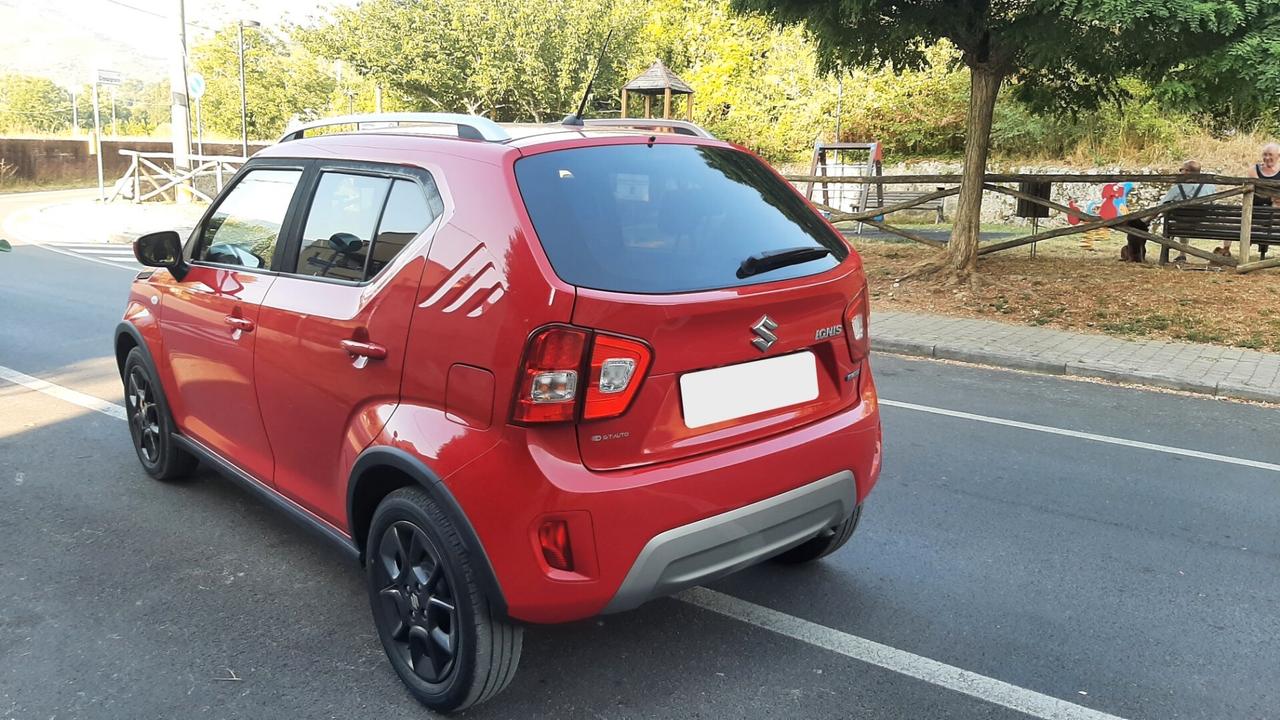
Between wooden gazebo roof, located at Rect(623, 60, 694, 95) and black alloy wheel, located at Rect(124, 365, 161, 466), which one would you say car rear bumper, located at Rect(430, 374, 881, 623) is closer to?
black alloy wheel, located at Rect(124, 365, 161, 466)

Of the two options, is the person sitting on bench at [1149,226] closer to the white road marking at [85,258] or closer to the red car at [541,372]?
the red car at [541,372]

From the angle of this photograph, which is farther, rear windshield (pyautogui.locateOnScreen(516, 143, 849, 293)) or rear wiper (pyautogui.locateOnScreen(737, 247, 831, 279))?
rear wiper (pyautogui.locateOnScreen(737, 247, 831, 279))

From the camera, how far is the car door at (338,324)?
2.78 m

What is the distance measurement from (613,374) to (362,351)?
900 millimetres

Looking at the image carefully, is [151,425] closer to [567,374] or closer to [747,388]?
[567,374]

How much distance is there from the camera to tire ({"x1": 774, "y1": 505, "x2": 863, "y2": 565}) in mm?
3498

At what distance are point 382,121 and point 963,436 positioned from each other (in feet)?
13.2

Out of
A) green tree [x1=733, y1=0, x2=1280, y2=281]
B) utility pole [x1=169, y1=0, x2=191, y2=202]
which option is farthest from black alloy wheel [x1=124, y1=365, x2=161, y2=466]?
utility pole [x1=169, y1=0, x2=191, y2=202]

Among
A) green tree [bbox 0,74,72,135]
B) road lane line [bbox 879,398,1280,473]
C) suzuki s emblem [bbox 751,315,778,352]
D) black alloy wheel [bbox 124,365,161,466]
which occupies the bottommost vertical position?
road lane line [bbox 879,398,1280,473]

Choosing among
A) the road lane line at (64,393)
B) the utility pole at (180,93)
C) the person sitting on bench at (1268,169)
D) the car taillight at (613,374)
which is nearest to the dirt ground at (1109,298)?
the person sitting on bench at (1268,169)

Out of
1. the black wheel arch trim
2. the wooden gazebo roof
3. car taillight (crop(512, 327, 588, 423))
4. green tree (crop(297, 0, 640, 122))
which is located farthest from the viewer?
green tree (crop(297, 0, 640, 122))

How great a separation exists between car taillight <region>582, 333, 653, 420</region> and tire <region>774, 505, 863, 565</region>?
1.36 m

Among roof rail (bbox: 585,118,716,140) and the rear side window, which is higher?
roof rail (bbox: 585,118,716,140)

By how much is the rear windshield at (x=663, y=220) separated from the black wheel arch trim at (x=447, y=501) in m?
0.69
